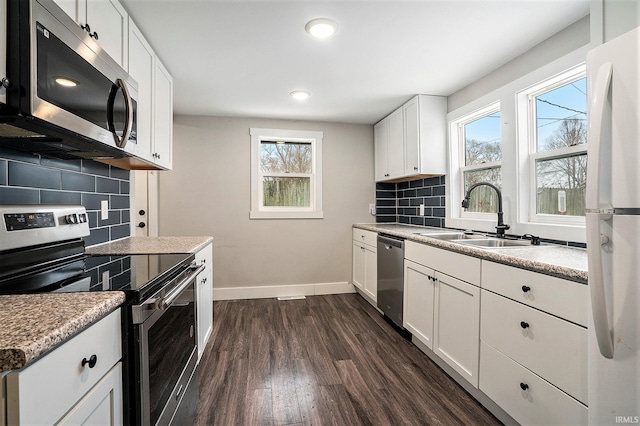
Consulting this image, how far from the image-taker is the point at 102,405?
2.58ft

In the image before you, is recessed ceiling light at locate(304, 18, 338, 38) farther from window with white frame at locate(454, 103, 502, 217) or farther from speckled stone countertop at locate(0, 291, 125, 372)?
speckled stone countertop at locate(0, 291, 125, 372)

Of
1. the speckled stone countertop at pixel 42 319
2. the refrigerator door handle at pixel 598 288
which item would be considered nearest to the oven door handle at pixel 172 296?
the speckled stone countertop at pixel 42 319

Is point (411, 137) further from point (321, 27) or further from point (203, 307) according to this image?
point (203, 307)

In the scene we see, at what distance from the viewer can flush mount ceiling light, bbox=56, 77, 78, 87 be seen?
102 cm

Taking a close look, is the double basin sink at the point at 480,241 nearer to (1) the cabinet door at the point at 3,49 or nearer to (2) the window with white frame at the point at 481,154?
(2) the window with white frame at the point at 481,154

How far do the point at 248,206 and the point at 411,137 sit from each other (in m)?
2.05

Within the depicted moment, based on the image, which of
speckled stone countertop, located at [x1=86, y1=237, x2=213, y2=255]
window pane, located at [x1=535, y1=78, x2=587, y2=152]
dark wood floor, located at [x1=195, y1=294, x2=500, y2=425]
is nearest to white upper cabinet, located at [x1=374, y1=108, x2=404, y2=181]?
window pane, located at [x1=535, y1=78, x2=587, y2=152]

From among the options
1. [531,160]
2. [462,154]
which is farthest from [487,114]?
[531,160]

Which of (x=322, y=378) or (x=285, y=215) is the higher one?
(x=285, y=215)

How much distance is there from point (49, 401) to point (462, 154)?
10.4 ft

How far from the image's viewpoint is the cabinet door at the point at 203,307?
195cm

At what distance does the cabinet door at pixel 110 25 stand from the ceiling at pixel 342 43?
13 centimetres

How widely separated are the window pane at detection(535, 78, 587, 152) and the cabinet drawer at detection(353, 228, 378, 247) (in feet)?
5.32

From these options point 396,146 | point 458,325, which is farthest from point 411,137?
point 458,325
